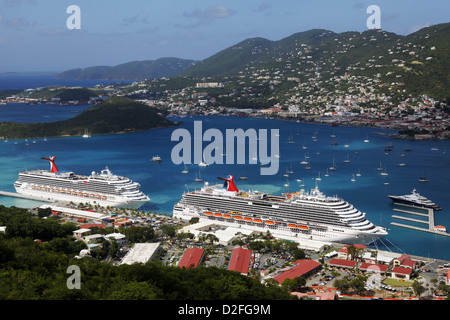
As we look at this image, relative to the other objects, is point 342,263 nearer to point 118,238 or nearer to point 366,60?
point 118,238

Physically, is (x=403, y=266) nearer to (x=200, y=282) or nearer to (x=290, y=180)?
(x=200, y=282)

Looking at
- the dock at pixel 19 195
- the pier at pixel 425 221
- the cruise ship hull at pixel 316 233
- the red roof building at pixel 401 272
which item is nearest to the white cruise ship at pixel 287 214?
the cruise ship hull at pixel 316 233

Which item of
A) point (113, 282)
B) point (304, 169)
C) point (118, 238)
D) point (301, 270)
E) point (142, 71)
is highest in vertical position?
point (142, 71)

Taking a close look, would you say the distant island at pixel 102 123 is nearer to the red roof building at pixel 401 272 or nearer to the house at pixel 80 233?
the house at pixel 80 233

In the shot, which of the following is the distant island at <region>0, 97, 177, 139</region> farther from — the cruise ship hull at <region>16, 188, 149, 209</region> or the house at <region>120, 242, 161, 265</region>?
the house at <region>120, 242, 161, 265</region>

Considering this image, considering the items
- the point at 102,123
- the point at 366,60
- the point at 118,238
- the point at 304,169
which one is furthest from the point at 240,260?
the point at 366,60
